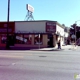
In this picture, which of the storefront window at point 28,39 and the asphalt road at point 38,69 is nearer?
the asphalt road at point 38,69

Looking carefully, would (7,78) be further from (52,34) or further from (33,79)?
(52,34)

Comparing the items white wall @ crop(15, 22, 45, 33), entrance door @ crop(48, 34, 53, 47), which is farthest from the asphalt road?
entrance door @ crop(48, 34, 53, 47)

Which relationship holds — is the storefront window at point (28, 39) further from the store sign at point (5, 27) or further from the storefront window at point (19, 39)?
the store sign at point (5, 27)

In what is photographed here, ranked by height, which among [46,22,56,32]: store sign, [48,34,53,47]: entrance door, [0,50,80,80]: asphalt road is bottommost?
[0,50,80,80]: asphalt road

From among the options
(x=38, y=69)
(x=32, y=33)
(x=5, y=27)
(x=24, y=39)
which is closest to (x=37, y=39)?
(x=32, y=33)

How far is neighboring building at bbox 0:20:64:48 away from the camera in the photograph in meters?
42.0

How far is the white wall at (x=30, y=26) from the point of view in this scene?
4212 centimetres

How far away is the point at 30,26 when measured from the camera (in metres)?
42.8

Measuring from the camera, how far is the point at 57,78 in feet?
30.6

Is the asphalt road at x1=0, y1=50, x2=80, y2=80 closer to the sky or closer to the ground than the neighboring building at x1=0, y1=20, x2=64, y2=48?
closer to the ground

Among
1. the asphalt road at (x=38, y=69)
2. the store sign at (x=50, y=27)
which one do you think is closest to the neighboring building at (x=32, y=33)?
the store sign at (x=50, y=27)

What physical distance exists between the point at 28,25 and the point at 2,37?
6.57 meters

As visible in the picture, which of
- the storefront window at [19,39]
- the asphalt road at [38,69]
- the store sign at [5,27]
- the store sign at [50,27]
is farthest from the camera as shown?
the store sign at [5,27]

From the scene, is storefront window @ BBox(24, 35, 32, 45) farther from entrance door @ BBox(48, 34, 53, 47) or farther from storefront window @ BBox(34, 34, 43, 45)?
entrance door @ BBox(48, 34, 53, 47)
